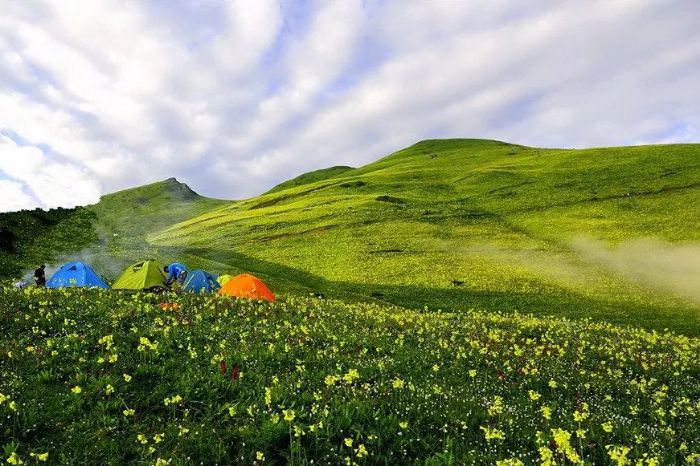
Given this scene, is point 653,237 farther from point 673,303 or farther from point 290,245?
point 290,245

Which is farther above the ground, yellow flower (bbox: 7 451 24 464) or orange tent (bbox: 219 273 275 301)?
orange tent (bbox: 219 273 275 301)

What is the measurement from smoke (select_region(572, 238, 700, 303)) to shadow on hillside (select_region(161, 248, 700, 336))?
7.88 meters

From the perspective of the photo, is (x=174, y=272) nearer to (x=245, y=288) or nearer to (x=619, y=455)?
(x=245, y=288)

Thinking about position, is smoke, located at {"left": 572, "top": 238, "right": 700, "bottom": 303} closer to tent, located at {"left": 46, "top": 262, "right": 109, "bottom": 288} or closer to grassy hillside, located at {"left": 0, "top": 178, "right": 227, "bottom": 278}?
tent, located at {"left": 46, "top": 262, "right": 109, "bottom": 288}

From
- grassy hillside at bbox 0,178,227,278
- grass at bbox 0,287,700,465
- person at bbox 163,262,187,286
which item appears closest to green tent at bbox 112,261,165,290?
person at bbox 163,262,187,286

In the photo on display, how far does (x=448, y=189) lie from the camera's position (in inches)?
4589

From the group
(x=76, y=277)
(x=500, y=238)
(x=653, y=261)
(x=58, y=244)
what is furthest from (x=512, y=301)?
(x=58, y=244)

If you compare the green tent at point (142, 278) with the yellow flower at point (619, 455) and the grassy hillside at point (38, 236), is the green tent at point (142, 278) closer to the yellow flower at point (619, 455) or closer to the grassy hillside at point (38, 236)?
the grassy hillside at point (38, 236)

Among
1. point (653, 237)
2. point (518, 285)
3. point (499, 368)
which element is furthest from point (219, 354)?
point (653, 237)

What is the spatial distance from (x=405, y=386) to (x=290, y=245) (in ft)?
213

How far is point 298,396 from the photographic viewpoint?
940 centimetres

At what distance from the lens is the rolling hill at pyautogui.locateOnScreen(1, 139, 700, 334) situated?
45219mm

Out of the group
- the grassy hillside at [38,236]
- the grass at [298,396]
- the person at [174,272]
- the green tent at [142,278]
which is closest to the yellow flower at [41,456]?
the grass at [298,396]

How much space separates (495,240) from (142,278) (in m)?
55.4
